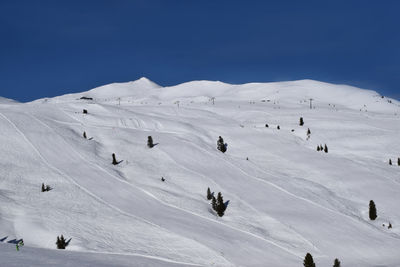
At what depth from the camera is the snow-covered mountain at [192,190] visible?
19.5 m

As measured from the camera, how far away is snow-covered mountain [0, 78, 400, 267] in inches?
768

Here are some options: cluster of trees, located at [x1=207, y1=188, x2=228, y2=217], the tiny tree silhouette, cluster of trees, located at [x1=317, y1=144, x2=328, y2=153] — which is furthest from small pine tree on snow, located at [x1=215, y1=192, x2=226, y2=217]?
cluster of trees, located at [x1=317, y1=144, x2=328, y2=153]

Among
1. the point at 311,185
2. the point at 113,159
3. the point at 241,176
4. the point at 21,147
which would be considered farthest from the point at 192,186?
the point at 21,147

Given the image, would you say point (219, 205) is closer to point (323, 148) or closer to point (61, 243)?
point (61, 243)

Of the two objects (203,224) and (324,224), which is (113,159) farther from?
(324,224)

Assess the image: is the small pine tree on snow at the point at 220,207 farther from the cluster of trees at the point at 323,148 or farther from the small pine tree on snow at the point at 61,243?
the cluster of trees at the point at 323,148

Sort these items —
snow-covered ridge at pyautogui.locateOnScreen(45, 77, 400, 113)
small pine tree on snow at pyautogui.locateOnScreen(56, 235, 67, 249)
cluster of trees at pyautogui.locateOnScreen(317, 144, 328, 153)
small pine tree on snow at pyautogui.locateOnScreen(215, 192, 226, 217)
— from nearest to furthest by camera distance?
1. small pine tree on snow at pyautogui.locateOnScreen(56, 235, 67, 249)
2. small pine tree on snow at pyautogui.locateOnScreen(215, 192, 226, 217)
3. cluster of trees at pyautogui.locateOnScreen(317, 144, 328, 153)
4. snow-covered ridge at pyautogui.locateOnScreen(45, 77, 400, 113)

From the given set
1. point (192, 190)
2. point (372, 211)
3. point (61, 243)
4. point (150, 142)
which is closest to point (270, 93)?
point (150, 142)

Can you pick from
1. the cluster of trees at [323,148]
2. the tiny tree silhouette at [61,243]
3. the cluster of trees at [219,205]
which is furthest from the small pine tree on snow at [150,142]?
the tiny tree silhouette at [61,243]

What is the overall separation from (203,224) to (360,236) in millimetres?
9294

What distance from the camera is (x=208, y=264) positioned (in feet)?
60.1

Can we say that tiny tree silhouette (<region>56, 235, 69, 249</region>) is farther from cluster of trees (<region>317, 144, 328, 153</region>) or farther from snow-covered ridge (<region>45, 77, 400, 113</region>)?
snow-covered ridge (<region>45, 77, 400, 113</region>)

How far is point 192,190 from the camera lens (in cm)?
2784

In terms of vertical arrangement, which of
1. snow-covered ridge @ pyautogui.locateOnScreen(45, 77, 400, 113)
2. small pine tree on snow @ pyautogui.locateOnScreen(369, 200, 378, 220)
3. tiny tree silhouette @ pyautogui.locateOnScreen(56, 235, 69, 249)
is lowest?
tiny tree silhouette @ pyautogui.locateOnScreen(56, 235, 69, 249)
